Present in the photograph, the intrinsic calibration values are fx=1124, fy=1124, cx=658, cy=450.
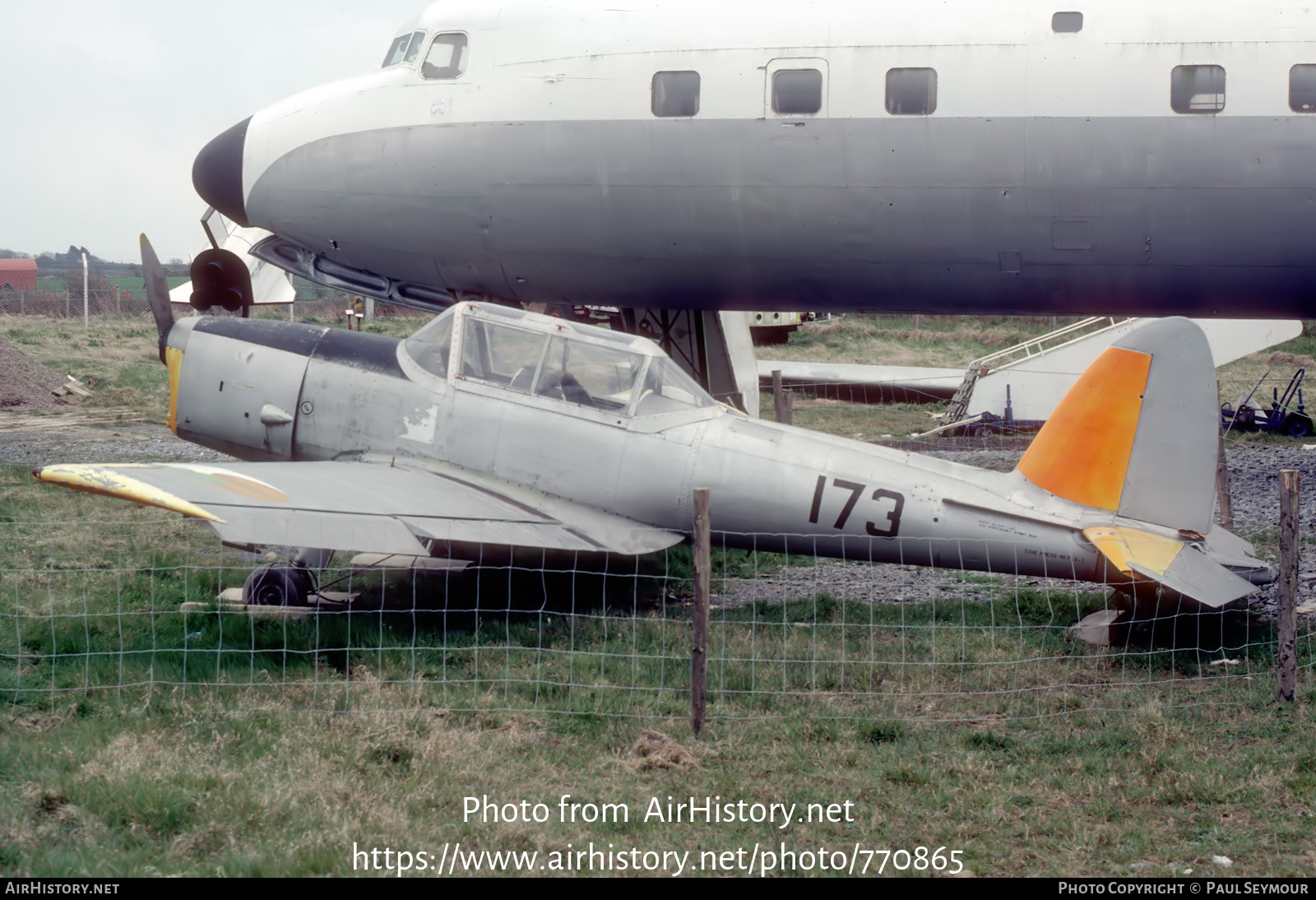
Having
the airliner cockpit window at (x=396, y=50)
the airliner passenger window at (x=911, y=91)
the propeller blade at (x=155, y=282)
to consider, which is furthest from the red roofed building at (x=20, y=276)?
the airliner passenger window at (x=911, y=91)

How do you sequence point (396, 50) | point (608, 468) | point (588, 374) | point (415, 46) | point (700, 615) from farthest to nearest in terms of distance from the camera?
point (396, 50) < point (415, 46) < point (588, 374) < point (608, 468) < point (700, 615)

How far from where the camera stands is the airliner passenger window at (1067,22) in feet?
32.1

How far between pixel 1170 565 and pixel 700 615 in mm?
3078

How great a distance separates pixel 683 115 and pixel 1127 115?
3.85 m

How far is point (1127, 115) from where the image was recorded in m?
9.66

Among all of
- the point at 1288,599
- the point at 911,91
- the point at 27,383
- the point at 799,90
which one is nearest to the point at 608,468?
the point at 799,90

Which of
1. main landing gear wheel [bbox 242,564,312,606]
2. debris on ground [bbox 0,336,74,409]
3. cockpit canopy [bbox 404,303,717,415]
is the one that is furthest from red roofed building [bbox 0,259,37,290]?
main landing gear wheel [bbox 242,564,312,606]

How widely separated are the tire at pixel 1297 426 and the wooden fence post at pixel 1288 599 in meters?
12.4

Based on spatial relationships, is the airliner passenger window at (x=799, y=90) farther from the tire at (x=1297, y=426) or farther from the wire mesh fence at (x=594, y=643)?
the tire at (x=1297, y=426)

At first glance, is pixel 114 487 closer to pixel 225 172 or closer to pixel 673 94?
pixel 225 172

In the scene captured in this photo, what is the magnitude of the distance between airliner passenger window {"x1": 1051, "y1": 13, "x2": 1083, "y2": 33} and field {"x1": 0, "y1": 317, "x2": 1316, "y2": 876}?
15.9 feet

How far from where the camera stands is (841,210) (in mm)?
10180
